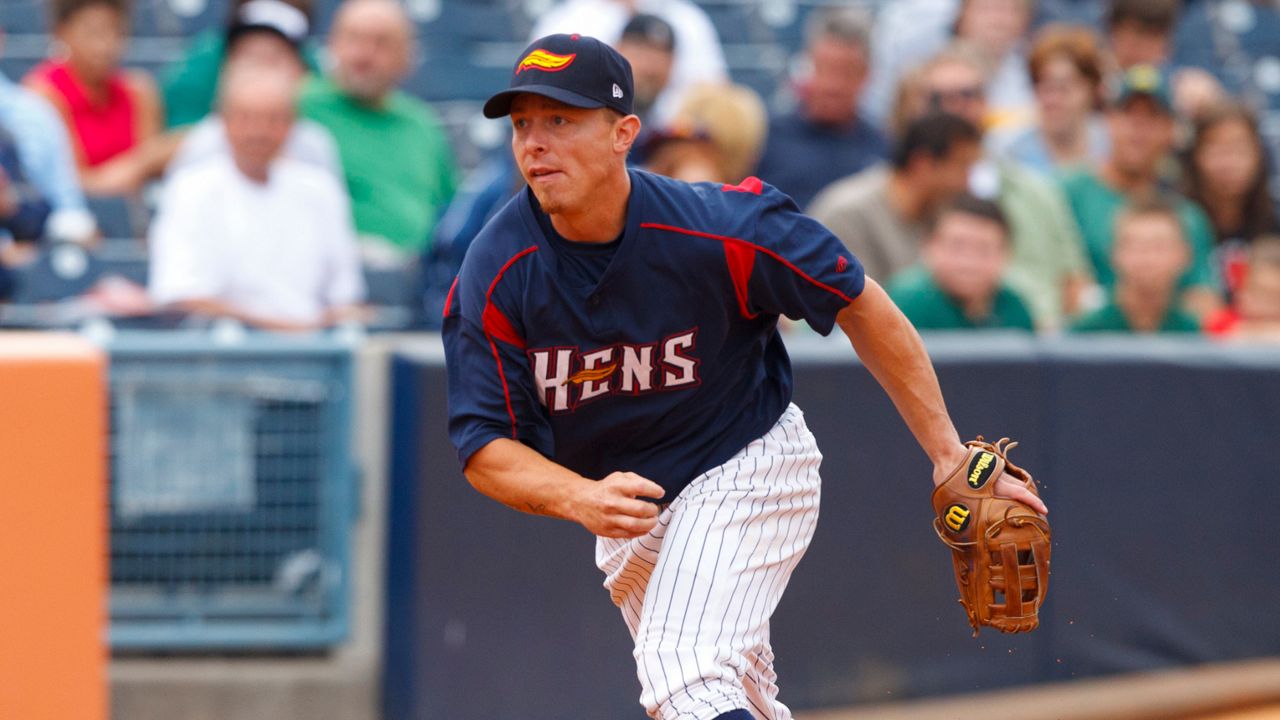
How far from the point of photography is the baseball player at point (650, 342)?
3.25 m

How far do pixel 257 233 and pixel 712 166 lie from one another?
1.70m

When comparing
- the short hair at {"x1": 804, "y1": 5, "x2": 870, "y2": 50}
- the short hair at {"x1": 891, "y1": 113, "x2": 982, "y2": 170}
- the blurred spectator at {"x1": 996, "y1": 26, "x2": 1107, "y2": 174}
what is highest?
→ the short hair at {"x1": 804, "y1": 5, "x2": 870, "y2": 50}

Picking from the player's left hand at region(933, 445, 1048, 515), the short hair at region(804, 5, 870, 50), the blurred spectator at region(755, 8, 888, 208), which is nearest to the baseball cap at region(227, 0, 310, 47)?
the blurred spectator at region(755, 8, 888, 208)

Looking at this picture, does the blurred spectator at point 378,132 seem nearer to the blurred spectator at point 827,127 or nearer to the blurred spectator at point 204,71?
the blurred spectator at point 204,71

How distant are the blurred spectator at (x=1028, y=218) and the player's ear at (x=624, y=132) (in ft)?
11.9

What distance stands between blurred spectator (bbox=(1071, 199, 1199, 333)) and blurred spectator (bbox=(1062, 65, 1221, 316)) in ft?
1.40

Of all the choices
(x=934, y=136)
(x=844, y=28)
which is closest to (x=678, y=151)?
(x=934, y=136)

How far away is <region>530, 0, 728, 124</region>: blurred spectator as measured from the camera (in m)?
7.44

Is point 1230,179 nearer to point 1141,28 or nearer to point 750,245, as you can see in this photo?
point 1141,28

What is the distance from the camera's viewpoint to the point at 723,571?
343cm

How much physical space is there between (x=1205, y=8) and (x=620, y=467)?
876 cm

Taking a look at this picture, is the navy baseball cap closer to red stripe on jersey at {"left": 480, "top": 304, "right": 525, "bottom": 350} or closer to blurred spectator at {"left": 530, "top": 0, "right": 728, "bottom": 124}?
red stripe on jersey at {"left": 480, "top": 304, "right": 525, "bottom": 350}

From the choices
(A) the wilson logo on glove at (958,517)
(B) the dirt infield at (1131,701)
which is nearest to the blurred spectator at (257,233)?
(B) the dirt infield at (1131,701)

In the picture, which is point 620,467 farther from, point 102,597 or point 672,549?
point 102,597
